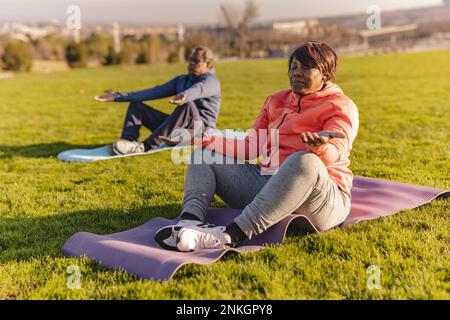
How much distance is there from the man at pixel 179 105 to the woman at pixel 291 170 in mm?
2850

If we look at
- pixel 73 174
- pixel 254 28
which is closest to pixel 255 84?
pixel 73 174

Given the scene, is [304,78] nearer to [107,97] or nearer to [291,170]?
[291,170]

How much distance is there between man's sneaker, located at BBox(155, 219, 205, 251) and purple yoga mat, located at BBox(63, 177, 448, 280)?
0.19 feet

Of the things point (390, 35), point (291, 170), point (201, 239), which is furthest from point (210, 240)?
point (390, 35)

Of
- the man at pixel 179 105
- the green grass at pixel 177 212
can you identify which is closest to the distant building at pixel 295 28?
the green grass at pixel 177 212

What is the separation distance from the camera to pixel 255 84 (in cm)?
2017

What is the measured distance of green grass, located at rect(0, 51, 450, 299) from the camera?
123 inches

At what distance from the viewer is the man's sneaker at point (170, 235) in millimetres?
3680

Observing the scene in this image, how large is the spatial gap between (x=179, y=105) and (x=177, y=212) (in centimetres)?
266

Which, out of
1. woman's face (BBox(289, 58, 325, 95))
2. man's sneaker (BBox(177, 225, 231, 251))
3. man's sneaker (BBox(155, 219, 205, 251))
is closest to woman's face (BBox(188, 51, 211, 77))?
woman's face (BBox(289, 58, 325, 95))

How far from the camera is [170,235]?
375 cm

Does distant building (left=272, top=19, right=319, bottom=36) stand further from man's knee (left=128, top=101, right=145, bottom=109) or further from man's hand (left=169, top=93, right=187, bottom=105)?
man's hand (left=169, top=93, right=187, bottom=105)

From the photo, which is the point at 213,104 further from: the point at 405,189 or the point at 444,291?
the point at 444,291
